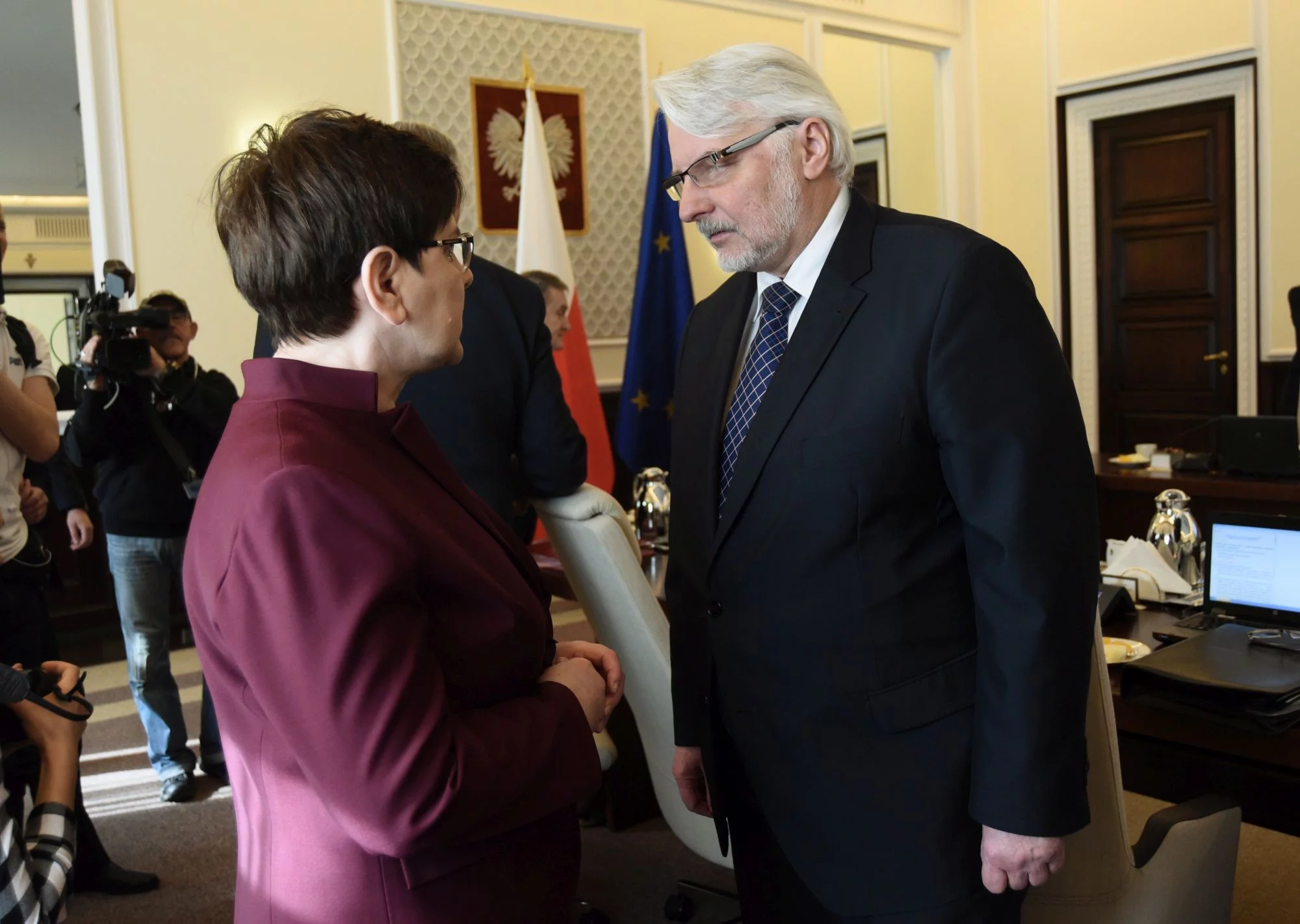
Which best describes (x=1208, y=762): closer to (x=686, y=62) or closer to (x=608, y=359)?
(x=608, y=359)

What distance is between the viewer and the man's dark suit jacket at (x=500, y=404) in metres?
2.50

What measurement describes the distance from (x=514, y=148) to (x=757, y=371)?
4469 mm

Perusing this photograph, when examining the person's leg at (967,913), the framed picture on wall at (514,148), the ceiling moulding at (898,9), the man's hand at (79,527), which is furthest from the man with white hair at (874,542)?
the ceiling moulding at (898,9)

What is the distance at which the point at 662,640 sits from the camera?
1.97m

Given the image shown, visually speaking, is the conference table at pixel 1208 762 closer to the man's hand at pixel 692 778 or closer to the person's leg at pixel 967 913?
the person's leg at pixel 967 913

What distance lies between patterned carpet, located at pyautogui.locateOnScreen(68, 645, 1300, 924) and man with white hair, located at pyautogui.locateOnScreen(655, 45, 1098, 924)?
52.2 inches

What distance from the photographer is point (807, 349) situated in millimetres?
1331

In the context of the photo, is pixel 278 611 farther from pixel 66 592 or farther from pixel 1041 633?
pixel 66 592

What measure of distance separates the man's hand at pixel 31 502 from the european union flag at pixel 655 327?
3.11 m

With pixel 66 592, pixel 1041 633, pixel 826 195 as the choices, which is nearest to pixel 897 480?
pixel 1041 633

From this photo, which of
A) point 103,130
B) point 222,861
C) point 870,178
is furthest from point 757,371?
point 870,178

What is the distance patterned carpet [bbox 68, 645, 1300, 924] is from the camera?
261cm

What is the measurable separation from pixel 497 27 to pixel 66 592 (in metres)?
3.34

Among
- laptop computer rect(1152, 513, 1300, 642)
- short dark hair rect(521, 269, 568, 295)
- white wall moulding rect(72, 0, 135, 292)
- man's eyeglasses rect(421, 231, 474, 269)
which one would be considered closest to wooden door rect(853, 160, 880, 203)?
Result: short dark hair rect(521, 269, 568, 295)
